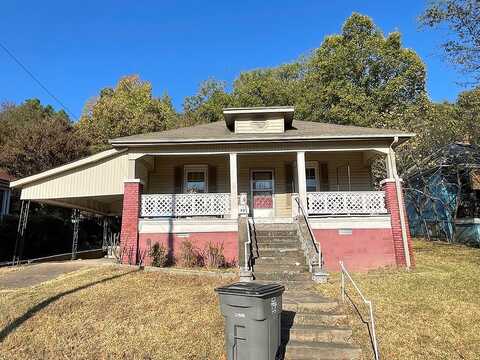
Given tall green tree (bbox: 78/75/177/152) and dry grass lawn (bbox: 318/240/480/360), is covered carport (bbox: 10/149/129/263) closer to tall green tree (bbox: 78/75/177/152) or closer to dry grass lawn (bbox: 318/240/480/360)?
dry grass lawn (bbox: 318/240/480/360)

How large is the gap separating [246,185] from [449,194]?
11651 millimetres

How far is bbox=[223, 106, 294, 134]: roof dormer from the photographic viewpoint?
1521 centimetres

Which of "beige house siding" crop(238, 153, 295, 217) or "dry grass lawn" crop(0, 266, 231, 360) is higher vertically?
"beige house siding" crop(238, 153, 295, 217)

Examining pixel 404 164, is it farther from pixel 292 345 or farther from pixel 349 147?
pixel 292 345

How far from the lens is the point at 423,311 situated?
7.46m

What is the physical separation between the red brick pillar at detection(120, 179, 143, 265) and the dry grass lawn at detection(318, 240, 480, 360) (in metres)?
6.54

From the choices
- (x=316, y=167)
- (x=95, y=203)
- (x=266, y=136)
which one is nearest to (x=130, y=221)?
(x=266, y=136)

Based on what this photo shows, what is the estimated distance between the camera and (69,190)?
15.3 metres

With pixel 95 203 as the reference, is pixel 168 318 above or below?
below

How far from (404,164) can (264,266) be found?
16801mm

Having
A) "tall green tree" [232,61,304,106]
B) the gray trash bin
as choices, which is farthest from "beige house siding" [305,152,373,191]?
Result: "tall green tree" [232,61,304,106]

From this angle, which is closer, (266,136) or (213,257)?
(213,257)

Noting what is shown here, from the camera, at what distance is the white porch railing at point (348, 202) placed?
1336 centimetres

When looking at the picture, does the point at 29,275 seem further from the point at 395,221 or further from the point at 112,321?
the point at 395,221
